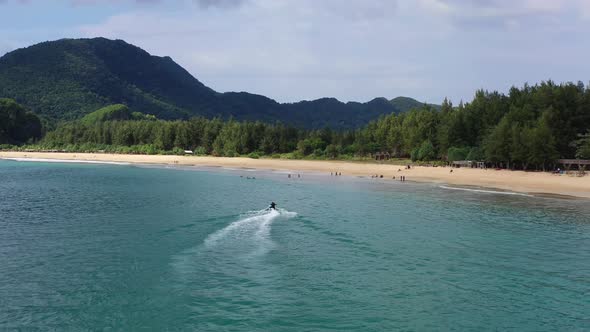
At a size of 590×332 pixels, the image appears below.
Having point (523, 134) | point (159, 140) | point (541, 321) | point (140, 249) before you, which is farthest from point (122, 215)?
point (159, 140)

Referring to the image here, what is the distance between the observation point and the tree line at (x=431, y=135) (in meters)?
72.1

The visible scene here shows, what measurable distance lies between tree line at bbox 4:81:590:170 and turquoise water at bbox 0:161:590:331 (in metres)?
35.5

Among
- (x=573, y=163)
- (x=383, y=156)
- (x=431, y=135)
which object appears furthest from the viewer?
(x=383, y=156)

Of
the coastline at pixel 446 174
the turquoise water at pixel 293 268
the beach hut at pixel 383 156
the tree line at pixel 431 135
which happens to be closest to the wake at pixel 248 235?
the turquoise water at pixel 293 268

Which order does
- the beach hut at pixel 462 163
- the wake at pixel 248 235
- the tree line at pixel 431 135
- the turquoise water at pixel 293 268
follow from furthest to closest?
the beach hut at pixel 462 163, the tree line at pixel 431 135, the wake at pixel 248 235, the turquoise water at pixel 293 268

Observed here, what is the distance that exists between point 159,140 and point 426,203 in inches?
4755

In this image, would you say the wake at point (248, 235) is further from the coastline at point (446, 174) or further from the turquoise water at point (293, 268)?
the coastline at point (446, 174)

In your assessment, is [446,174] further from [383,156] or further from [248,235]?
[248,235]

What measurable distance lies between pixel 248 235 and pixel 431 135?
7870 centimetres

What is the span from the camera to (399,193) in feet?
174

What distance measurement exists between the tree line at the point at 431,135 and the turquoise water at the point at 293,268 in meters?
35.5

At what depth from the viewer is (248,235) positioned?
2836 cm

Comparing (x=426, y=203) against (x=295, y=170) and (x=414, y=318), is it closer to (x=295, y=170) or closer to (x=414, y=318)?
(x=414, y=318)

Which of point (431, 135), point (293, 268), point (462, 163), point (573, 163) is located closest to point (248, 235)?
point (293, 268)
